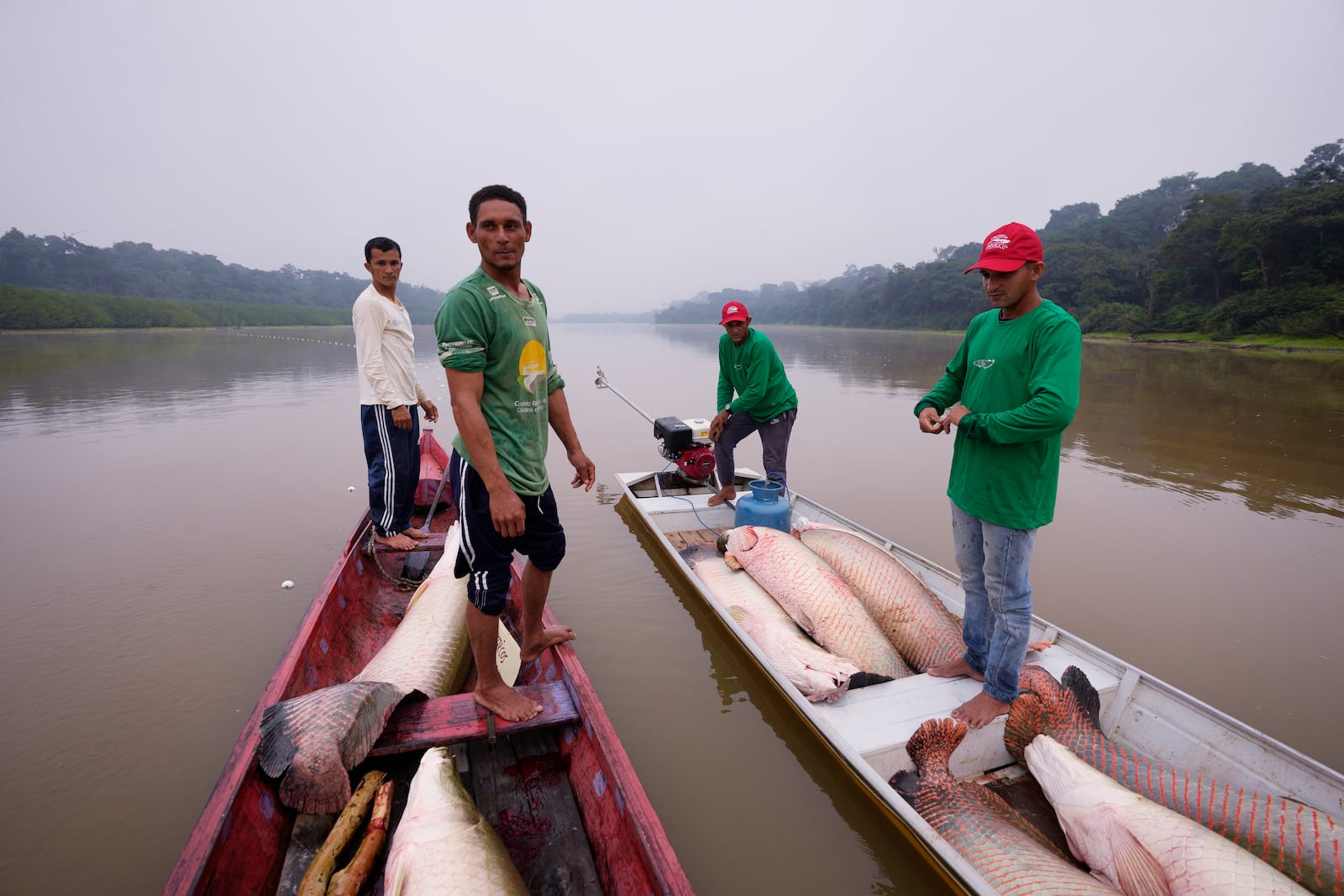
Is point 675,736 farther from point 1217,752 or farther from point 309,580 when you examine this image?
point 309,580

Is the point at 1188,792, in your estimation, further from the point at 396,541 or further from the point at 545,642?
the point at 396,541

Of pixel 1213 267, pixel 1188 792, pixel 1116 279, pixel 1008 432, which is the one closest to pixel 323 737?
pixel 1008 432

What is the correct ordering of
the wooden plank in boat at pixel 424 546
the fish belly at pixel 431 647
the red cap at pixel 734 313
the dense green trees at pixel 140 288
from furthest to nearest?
1. the dense green trees at pixel 140 288
2. the red cap at pixel 734 313
3. the wooden plank in boat at pixel 424 546
4. the fish belly at pixel 431 647

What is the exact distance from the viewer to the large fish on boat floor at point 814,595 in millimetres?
3896

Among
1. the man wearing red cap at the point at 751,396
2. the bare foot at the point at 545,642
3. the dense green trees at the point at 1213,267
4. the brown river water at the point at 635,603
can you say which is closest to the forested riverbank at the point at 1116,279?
the dense green trees at the point at 1213,267

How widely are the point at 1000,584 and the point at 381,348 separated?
185 inches

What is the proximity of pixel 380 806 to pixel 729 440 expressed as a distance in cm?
512

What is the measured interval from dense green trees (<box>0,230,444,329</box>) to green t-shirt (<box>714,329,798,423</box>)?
62.2m

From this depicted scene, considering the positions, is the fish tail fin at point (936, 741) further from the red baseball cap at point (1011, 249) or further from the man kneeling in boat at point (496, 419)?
the red baseball cap at point (1011, 249)

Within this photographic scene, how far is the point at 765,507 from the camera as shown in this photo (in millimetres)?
5629

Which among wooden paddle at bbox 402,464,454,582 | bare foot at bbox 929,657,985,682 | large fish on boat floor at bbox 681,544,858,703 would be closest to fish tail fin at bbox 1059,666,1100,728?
bare foot at bbox 929,657,985,682

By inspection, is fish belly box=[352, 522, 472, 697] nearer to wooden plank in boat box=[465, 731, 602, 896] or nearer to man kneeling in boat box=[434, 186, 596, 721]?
man kneeling in boat box=[434, 186, 596, 721]

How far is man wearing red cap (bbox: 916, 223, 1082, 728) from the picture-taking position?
2.64 m

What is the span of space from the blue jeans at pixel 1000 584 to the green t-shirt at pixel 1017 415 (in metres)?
0.13
